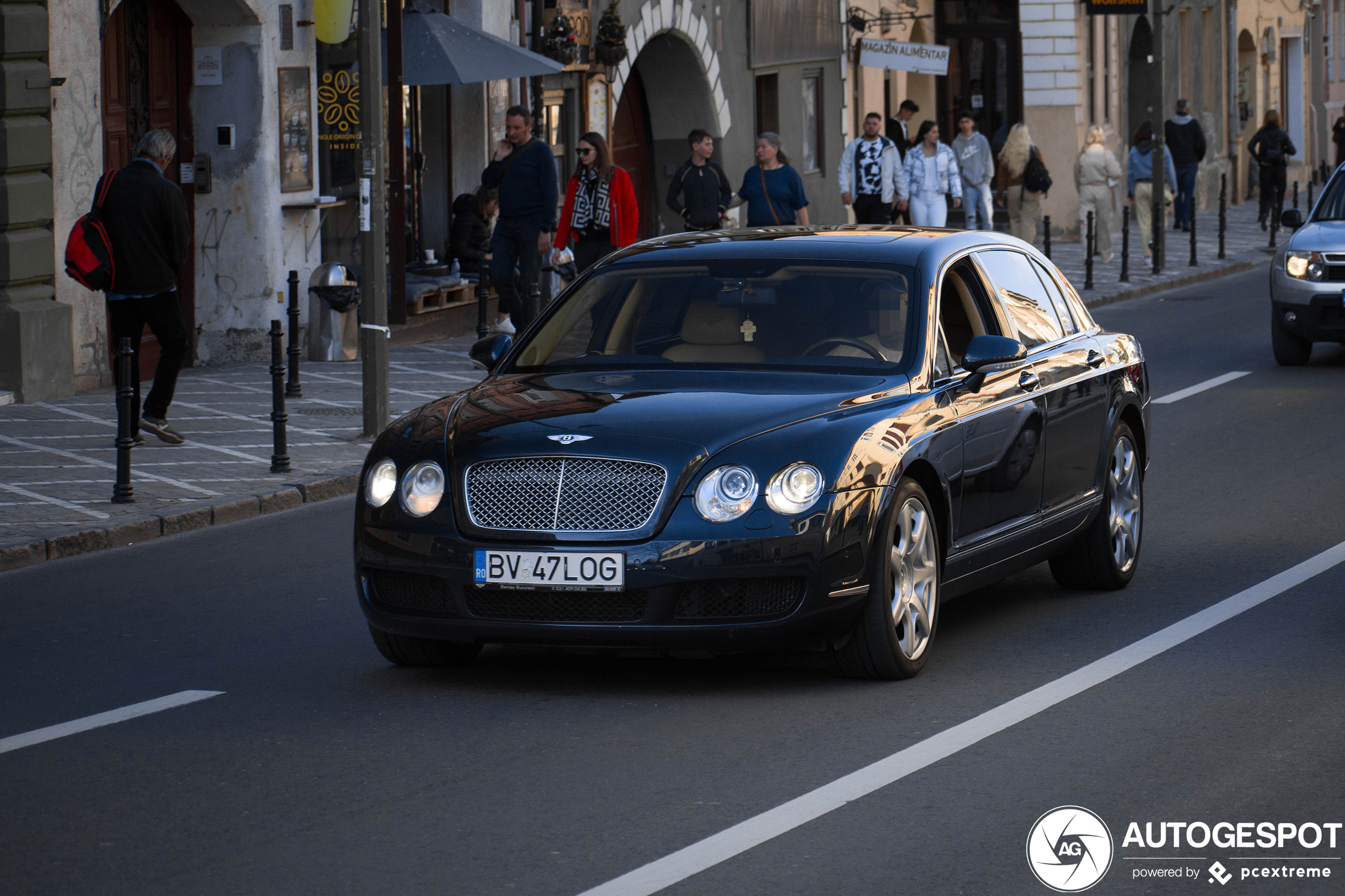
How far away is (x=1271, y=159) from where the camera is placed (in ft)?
135

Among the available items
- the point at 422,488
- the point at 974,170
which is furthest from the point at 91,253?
the point at 974,170

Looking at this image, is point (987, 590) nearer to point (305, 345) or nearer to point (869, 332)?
point (869, 332)

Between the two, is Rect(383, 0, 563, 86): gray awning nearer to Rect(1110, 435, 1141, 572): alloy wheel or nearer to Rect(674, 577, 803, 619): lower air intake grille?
Rect(1110, 435, 1141, 572): alloy wheel

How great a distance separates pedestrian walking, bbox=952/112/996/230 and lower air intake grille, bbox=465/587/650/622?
22.4 m

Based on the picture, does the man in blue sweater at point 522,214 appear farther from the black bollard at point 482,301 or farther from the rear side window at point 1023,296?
the rear side window at point 1023,296

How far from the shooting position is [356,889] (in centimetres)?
508

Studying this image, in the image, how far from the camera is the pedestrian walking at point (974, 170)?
28828 mm

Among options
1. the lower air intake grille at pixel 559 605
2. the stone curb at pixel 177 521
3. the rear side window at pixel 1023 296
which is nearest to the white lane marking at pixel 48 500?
the stone curb at pixel 177 521

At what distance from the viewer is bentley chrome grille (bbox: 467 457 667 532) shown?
22.6ft

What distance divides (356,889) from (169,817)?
0.87 meters

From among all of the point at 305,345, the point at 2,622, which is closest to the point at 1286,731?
the point at 2,622

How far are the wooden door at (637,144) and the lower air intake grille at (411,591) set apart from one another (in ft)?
74.4

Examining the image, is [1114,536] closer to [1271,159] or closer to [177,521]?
[177,521]

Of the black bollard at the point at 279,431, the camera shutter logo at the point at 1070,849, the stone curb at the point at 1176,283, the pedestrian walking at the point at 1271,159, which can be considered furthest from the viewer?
the pedestrian walking at the point at 1271,159
